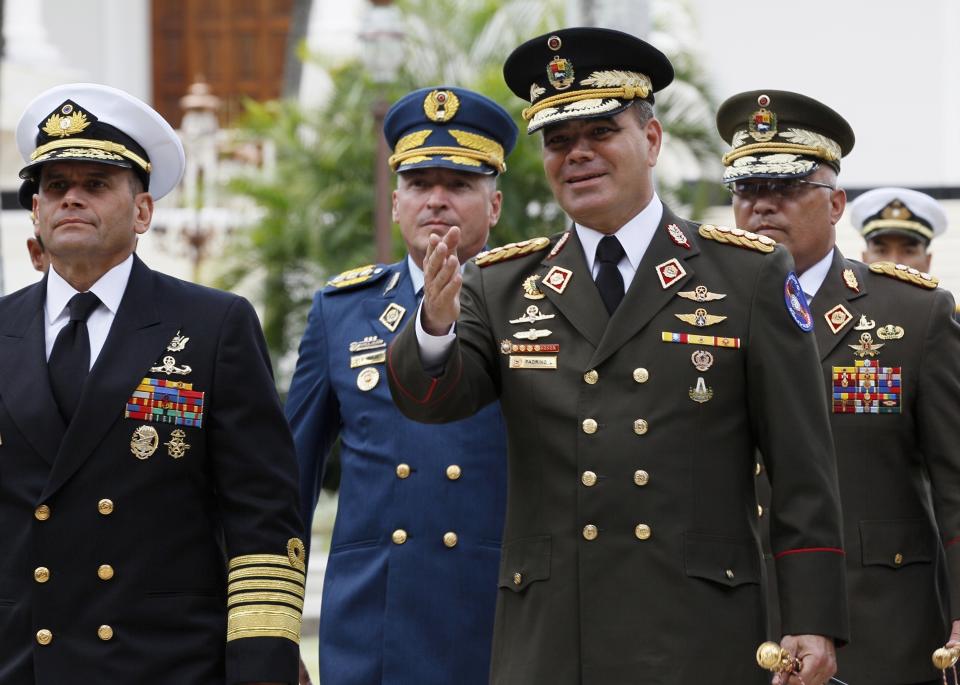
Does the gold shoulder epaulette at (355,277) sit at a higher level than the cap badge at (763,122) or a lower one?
lower

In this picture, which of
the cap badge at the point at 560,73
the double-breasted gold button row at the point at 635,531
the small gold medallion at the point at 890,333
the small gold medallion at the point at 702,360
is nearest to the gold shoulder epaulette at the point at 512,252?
the cap badge at the point at 560,73

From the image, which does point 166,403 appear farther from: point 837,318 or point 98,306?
point 837,318

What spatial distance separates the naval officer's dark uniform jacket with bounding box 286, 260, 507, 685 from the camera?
5.51 m

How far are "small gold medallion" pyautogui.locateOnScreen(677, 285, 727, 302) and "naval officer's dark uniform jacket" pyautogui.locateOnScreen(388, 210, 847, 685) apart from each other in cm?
1

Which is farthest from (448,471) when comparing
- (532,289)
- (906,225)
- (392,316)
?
(906,225)

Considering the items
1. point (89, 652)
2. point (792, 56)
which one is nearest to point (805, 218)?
point (89, 652)

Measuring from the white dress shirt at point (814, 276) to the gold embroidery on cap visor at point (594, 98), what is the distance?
1385 millimetres

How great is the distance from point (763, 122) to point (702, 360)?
1.81 m

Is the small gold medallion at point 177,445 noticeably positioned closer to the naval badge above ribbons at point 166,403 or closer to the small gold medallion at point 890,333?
the naval badge above ribbons at point 166,403

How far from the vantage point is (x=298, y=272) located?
56.1 ft

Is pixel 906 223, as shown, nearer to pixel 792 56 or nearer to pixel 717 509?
pixel 717 509

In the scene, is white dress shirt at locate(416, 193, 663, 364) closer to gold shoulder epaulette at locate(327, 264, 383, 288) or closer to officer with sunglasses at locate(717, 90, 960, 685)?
officer with sunglasses at locate(717, 90, 960, 685)

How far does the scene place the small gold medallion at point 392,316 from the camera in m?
5.86

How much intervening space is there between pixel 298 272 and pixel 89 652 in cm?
1271
